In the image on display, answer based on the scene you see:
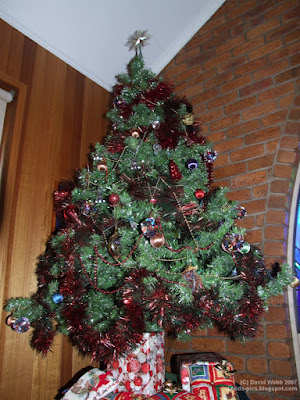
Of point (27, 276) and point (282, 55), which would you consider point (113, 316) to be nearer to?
point (27, 276)

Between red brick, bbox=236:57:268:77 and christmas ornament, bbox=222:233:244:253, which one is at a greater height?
red brick, bbox=236:57:268:77

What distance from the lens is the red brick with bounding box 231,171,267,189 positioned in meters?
1.58

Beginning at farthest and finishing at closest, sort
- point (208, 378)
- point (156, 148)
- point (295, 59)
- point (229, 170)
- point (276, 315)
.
A: point (229, 170)
point (295, 59)
point (276, 315)
point (156, 148)
point (208, 378)

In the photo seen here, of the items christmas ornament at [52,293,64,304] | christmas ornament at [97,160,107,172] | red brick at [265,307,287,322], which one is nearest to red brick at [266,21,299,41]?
christmas ornament at [97,160,107,172]

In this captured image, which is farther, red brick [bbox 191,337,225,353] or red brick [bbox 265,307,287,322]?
red brick [bbox 191,337,225,353]

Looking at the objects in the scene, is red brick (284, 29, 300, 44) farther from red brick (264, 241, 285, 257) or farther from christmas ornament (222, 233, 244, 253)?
christmas ornament (222, 233, 244, 253)

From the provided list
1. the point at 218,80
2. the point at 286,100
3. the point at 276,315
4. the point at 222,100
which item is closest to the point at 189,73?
the point at 218,80

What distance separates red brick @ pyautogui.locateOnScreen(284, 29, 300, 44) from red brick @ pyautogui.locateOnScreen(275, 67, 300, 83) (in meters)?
0.18

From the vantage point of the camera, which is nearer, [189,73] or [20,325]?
[20,325]

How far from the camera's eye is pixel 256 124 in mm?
1665

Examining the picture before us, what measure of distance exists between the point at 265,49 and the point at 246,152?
661 millimetres

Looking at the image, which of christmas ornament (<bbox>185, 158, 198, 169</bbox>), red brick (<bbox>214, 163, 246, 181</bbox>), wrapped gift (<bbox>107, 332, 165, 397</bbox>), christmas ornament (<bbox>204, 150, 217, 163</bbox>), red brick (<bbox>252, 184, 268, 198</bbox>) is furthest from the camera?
red brick (<bbox>214, 163, 246, 181</bbox>)

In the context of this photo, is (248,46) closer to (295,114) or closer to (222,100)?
(222,100)

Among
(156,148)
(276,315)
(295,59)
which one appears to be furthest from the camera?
(295,59)
